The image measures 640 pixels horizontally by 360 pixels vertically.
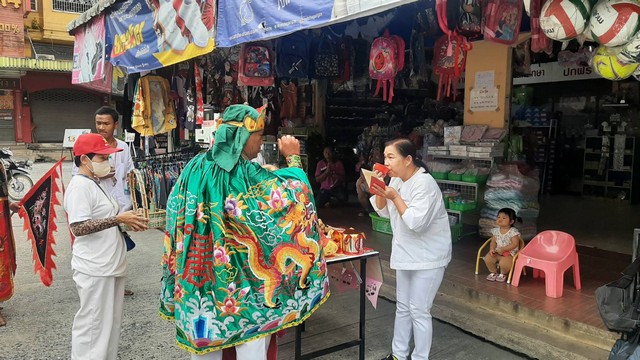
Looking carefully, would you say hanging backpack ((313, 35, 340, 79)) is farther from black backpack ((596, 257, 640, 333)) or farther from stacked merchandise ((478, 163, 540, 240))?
black backpack ((596, 257, 640, 333))

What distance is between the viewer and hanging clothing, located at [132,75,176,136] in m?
7.87

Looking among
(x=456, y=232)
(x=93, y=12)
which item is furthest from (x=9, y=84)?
(x=456, y=232)

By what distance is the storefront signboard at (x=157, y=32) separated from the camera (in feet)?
17.9

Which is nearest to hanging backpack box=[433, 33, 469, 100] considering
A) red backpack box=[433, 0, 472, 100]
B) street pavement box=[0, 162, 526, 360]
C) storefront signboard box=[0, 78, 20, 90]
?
red backpack box=[433, 0, 472, 100]

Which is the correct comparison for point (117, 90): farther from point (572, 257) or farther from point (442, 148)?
point (572, 257)

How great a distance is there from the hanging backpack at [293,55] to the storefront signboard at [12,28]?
20.3m

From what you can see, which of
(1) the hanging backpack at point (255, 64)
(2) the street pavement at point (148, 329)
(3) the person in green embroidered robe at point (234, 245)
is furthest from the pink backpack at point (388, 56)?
(3) the person in green embroidered robe at point (234, 245)

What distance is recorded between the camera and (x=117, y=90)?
1009cm

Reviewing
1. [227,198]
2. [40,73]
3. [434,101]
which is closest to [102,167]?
[227,198]

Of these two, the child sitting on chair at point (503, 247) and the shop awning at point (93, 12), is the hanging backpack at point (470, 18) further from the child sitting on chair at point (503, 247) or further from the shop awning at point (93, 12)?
the shop awning at point (93, 12)

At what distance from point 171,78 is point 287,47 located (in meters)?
2.66

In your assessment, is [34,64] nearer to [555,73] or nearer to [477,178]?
[555,73]

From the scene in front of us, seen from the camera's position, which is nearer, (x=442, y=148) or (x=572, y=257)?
(x=572, y=257)

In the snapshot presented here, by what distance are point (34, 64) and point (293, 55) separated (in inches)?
771
